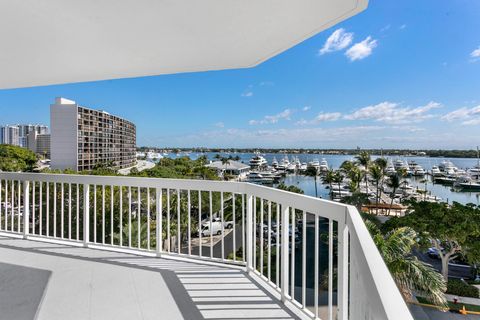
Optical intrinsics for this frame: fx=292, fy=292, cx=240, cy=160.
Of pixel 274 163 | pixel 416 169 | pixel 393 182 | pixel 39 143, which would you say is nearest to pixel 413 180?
pixel 416 169

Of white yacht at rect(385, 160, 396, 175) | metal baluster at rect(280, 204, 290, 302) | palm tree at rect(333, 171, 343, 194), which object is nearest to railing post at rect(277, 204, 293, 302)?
metal baluster at rect(280, 204, 290, 302)

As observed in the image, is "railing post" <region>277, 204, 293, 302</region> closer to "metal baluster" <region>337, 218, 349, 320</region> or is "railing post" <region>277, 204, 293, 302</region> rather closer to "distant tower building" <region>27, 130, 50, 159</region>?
"metal baluster" <region>337, 218, 349, 320</region>

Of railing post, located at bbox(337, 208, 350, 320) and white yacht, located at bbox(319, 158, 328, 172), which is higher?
railing post, located at bbox(337, 208, 350, 320)

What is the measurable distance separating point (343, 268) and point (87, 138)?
2026 inches

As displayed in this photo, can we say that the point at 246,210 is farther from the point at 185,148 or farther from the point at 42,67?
the point at 185,148

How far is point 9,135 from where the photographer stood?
42406 mm

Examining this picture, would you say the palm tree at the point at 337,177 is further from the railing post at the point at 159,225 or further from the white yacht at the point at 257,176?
the railing post at the point at 159,225

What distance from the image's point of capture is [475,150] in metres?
24.8

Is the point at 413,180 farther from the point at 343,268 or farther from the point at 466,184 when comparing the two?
the point at 343,268

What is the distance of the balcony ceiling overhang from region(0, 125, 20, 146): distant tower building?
47.0 meters

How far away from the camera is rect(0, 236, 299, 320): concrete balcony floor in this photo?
2105mm

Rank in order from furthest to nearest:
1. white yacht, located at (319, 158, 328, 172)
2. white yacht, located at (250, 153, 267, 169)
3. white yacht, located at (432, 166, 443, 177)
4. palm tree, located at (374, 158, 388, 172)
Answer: white yacht, located at (250, 153, 267, 169)
white yacht, located at (319, 158, 328, 172)
white yacht, located at (432, 166, 443, 177)
palm tree, located at (374, 158, 388, 172)

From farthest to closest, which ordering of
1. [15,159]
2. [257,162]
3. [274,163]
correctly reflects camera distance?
[274,163] → [257,162] → [15,159]

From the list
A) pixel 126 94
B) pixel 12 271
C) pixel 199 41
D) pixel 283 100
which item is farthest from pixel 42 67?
pixel 283 100
